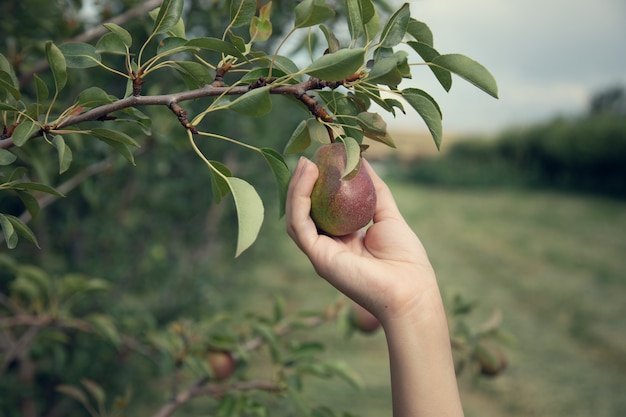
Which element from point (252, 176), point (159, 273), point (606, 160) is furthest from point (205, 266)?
point (606, 160)

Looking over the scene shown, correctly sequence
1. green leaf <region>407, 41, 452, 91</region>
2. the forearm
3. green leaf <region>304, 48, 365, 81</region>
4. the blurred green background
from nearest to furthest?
green leaf <region>304, 48, 365, 81</region>
green leaf <region>407, 41, 452, 91</region>
the forearm
the blurred green background

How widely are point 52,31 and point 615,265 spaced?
5.20 m

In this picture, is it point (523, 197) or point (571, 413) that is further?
point (523, 197)

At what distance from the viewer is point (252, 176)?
3002 mm

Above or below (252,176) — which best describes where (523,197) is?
below

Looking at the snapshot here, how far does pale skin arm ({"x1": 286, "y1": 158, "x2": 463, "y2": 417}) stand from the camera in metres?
0.80

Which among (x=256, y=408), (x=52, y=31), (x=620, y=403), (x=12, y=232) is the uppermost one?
(x=52, y=31)

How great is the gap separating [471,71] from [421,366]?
39cm

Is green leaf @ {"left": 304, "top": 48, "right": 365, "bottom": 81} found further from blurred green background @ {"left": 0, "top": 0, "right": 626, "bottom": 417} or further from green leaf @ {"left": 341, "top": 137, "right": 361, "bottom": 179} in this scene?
blurred green background @ {"left": 0, "top": 0, "right": 626, "bottom": 417}

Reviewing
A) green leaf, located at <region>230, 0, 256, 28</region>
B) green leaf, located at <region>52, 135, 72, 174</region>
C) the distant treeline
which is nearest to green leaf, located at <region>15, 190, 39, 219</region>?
green leaf, located at <region>52, 135, 72, 174</region>

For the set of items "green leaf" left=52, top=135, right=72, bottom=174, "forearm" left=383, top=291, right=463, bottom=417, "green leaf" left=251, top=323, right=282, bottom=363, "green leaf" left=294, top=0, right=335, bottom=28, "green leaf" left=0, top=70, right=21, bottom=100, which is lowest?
"green leaf" left=251, top=323, right=282, bottom=363

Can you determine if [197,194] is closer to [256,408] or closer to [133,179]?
[133,179]

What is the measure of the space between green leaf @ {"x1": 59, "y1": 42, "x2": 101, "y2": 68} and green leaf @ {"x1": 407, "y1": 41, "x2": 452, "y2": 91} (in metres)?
0.39

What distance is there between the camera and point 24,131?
66cm
